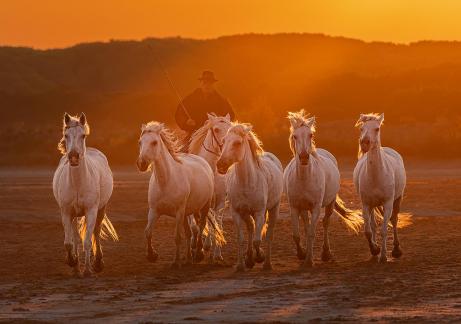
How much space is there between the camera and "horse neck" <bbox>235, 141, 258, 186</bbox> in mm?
15492

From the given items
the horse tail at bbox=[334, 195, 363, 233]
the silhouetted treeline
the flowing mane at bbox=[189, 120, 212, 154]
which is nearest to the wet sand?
the horse tail at bbox=[334, 195, 363, 233]

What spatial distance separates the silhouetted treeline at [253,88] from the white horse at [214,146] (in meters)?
3.35

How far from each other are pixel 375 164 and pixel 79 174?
13.3ft

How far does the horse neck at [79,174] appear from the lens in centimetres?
1508

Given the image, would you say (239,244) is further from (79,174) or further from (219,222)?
(219,222)

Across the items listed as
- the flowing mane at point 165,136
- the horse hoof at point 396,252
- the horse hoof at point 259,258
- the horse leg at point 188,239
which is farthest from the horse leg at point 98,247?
the horse hoof at point 396,252

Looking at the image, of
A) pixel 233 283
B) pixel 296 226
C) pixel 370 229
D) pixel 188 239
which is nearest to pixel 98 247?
pixel 188 239

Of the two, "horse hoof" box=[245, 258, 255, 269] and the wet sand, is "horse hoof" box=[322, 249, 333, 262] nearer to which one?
the wet sand

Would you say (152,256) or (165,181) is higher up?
(165,181)

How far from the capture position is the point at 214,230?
1733 cm

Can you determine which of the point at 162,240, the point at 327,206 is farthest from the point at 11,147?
the point at 327,206

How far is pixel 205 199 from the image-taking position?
17156mm

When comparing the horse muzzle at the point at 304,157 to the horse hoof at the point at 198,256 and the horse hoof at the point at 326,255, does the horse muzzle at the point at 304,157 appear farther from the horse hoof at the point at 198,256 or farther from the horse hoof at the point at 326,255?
the horse hoof at the point at 198,256

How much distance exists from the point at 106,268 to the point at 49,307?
415cm
